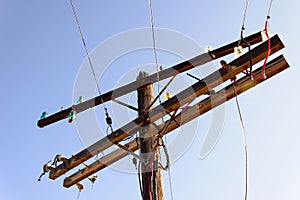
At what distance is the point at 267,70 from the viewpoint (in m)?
4.04

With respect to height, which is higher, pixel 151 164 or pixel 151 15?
pixel 151 15

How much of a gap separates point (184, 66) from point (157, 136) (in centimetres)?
98

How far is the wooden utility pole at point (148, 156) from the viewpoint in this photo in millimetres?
4020

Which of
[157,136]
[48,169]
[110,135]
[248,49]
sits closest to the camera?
[248,49]

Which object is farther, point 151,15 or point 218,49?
point 151,15

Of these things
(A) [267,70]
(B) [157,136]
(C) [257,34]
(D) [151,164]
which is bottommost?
Result: (D) [151,164]

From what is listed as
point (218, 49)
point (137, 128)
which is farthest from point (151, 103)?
point (218, 49)

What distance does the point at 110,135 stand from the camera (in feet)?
15.7

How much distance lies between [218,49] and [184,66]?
0.49 meters

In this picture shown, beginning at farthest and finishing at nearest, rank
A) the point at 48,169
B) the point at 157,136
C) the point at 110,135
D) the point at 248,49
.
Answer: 1. the point at 48,169
2. the point at 110,135
3. the point at 157,136
4. the point at 248,49

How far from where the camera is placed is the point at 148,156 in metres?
4.25

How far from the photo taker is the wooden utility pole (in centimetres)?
402

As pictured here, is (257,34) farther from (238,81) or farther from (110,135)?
(110,135)

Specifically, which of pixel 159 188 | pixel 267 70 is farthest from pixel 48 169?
pixel 267 70
